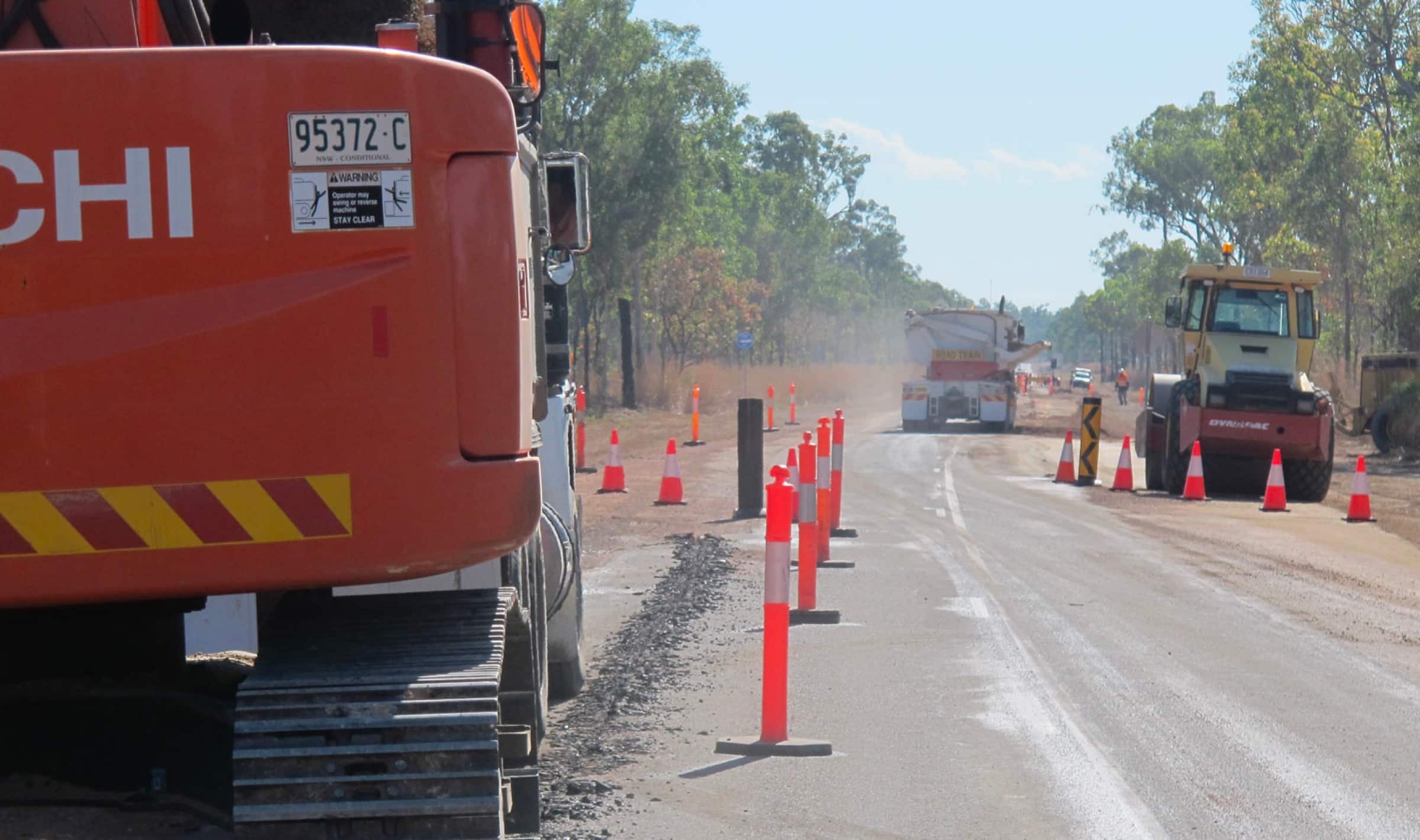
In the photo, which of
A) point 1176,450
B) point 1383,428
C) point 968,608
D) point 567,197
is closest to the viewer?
point 567,197

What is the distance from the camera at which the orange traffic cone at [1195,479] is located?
22.6 m

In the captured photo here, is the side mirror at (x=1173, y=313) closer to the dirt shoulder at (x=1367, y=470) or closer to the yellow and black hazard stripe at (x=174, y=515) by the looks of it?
the dirt shoulder at (x=1367, y=470)

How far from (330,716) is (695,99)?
197 feet

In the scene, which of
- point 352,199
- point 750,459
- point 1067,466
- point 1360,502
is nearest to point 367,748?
point 352,199

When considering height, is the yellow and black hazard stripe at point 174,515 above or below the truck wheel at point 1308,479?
above

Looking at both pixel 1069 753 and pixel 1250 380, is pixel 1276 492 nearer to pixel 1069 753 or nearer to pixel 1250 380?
pixel 1250 380

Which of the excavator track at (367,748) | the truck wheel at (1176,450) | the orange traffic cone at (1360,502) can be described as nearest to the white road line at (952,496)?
the truck wheel at (1176,450)

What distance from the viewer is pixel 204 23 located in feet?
13.7

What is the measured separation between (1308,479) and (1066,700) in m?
15.9

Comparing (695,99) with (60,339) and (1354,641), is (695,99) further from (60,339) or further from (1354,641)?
(60,339)

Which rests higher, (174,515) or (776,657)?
(174,515)

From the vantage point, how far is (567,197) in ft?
21.3

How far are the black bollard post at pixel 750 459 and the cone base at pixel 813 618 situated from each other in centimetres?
651

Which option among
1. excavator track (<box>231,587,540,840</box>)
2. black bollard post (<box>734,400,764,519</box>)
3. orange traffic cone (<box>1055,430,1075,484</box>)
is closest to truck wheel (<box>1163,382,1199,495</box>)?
orange traffic cone (<box>1055,430,1075,484</box>)
